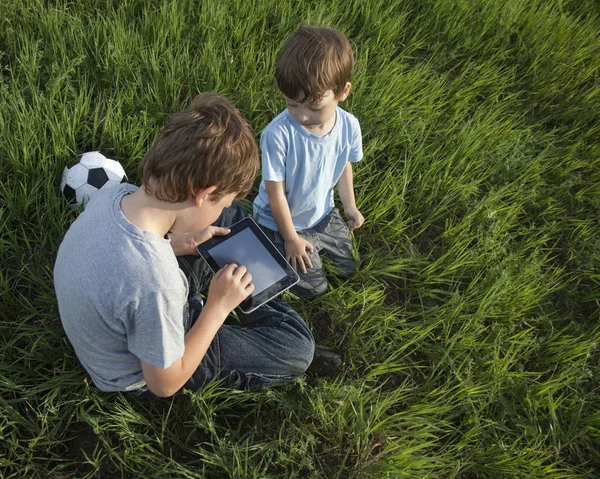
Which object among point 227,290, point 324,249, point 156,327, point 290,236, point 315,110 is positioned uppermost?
point 315,110

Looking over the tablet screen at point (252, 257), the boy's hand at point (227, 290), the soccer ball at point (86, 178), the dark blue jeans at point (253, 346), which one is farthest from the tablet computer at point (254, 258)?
the soccer ball at point (86, 178)

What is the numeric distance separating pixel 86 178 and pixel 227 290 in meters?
0.99

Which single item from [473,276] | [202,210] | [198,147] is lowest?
[473,276]

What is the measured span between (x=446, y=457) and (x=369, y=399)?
0.39m

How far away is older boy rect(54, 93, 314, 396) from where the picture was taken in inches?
53.4

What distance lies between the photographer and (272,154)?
2037 millimetres

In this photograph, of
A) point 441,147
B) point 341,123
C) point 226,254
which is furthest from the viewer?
point 441,147

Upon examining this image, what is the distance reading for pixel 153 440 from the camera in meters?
1.84

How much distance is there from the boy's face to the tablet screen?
0.52 meters

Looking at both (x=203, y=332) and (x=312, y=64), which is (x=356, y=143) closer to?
(x=312, y=64)

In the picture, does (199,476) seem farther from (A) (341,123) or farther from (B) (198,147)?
(A) (341,123)

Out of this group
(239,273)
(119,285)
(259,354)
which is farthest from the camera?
(259,354)

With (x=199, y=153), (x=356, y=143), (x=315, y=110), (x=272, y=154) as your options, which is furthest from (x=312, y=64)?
(x=199, y=153)

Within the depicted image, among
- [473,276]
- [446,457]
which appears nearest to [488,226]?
[473,276]
